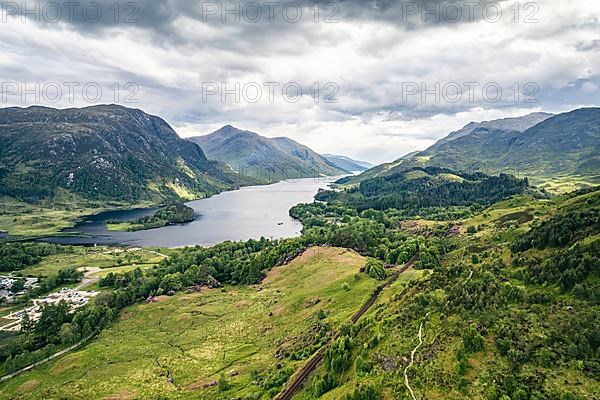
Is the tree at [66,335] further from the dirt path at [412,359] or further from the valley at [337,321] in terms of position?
the dirt path at [412,359]

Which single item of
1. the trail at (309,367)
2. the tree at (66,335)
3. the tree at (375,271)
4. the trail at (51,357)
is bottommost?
the trail at (51,357)

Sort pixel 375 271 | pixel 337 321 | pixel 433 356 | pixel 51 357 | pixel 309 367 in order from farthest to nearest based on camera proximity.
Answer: pixel 375 271, pixel 51 357, pixel 337 321, pixel 309 367, pixel 433 356

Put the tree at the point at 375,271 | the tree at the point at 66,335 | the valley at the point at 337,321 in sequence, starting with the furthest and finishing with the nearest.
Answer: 1. the tree at the point at 375,271
2. the tree at the point at 66,335
3. the valley at the point at 337,321

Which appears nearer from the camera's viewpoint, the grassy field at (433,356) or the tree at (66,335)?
the grassy field at (433,356)

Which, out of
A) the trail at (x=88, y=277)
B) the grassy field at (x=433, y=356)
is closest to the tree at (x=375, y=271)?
the grassy field at (x=433, y=356)

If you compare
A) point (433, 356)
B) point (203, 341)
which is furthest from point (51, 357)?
point (433, 356)

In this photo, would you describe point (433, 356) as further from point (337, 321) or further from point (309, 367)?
point (337, 321)

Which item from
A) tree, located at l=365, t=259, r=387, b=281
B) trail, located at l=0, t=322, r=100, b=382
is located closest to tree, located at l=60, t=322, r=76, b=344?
trail, located at l=0, t=322, r=100, b=382

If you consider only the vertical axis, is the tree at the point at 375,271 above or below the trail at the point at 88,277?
above

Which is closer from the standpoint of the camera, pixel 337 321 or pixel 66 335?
pixel 337 321
